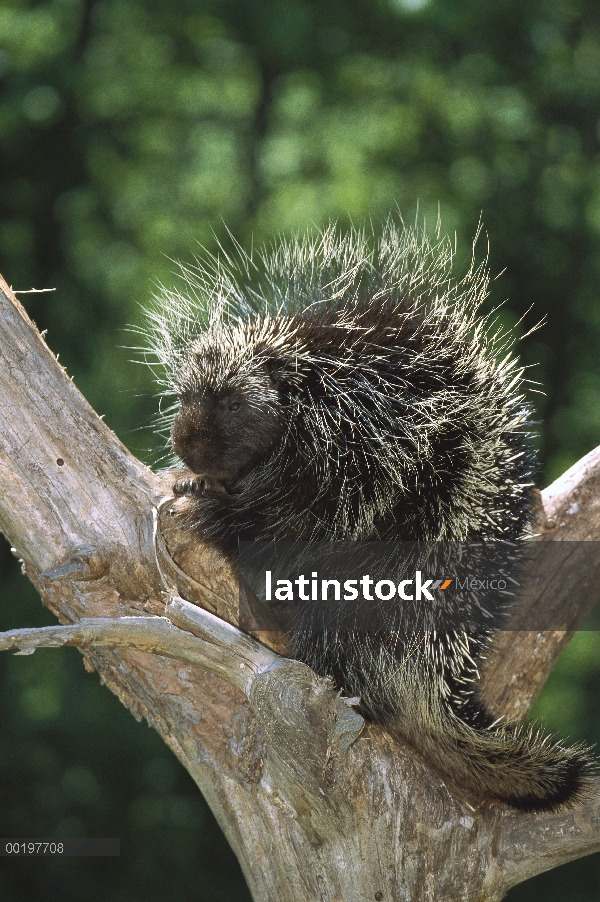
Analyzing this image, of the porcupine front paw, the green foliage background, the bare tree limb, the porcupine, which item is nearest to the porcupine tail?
the porcupine

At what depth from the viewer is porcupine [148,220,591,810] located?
204 centimetres

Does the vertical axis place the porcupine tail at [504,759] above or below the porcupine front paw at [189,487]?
below

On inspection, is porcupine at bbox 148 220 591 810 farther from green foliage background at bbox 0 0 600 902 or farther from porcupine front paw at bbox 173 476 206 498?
green foliage background at bbox 0 0 600 902

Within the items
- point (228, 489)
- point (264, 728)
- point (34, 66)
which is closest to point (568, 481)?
point (228, 489)

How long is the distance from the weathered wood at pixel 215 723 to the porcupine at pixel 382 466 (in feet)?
0.32

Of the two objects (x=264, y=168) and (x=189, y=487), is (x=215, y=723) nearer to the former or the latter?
(x=189, y=487)

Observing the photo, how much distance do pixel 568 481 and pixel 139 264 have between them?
131 inches

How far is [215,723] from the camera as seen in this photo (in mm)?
2189

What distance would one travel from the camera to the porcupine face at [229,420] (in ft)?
6.77

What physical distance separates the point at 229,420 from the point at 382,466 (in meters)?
0.38

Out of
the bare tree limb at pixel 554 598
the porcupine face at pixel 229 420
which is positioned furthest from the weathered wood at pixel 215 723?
the bare tree limb at pixel 554 598

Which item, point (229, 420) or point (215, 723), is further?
point (215, 723)

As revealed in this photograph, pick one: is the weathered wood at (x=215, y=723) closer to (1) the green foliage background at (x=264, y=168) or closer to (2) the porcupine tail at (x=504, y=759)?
(2) the porcupine tail at (x=504, y=759)

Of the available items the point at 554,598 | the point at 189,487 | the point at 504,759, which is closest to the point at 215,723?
the point at 189,487
